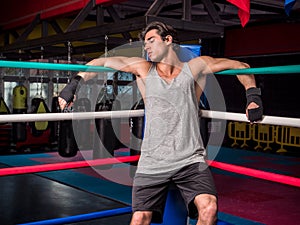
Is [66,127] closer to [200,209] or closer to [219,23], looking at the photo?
[219,23]

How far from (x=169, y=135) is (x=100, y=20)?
2613mm

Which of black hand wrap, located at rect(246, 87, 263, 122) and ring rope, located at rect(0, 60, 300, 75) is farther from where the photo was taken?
black hand wrap, located at rect(246, 87, 263, 122)

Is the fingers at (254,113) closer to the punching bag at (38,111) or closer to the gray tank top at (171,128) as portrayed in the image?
the gray tank top at (171,128)

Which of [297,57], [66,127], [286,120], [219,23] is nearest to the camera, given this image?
[286,120]

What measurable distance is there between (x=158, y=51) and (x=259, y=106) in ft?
1.47

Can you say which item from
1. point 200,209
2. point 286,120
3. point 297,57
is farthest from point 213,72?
point 297,57

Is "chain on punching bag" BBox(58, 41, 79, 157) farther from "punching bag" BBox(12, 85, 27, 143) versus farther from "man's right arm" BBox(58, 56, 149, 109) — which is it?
"man's right arm" BBox(58, 56, 149, 109)

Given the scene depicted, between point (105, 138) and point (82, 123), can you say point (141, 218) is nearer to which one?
point (105, 138)

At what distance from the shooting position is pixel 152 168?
1617mm

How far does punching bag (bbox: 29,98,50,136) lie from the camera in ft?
21.7

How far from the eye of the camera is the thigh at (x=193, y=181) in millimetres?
1576

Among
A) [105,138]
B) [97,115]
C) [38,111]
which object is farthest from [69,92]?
[38,111]

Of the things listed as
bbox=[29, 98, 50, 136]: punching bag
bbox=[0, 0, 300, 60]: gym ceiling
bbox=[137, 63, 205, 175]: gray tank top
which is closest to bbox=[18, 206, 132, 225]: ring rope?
bbox=[137, 63, 205, 175]: gray tank top

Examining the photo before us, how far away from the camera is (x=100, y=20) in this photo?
398 cm
